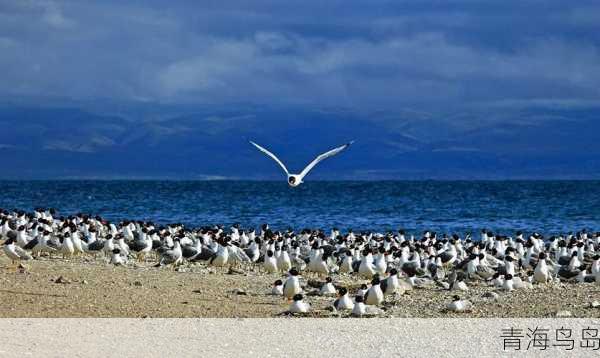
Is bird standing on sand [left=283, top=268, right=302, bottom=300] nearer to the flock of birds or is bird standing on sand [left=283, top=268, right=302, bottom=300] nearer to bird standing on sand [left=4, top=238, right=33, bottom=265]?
the flock of birds

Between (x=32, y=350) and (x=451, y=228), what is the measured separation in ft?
145

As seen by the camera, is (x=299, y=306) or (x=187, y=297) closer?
(x=299, y=306)

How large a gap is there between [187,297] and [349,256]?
7502 millimetres

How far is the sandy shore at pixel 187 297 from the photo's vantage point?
19.9m

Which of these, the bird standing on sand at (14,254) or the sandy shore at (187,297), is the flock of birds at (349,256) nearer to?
the bird standing on sand at (14,254)

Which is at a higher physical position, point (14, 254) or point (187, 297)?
point (14, 254)

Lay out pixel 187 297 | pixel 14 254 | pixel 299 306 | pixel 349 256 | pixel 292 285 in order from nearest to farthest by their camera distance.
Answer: pixel 299 306
pixel 187 297
pixel 292 285
pixel 14 254
pixel 349 256

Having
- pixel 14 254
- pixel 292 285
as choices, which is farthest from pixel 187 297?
pixel 14 254

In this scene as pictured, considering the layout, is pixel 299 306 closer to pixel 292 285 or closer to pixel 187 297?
pixel 292 285

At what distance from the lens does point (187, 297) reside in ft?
71.4

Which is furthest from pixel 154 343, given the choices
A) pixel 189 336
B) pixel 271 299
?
pixel 271 299

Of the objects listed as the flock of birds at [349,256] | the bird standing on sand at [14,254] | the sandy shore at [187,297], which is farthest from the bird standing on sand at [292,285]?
the bird standing on sand at [14,254]

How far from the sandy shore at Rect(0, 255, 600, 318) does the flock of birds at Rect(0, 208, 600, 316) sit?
0.49 m

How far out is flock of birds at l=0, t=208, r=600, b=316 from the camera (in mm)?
24562
